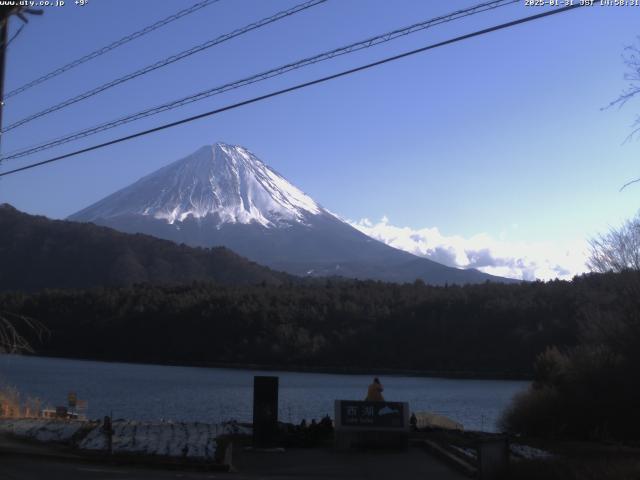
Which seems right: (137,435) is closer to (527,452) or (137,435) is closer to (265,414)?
(265,414)

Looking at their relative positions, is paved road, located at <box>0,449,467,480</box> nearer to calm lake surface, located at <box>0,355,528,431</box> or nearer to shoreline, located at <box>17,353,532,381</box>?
calm lake surface, located at <box>0,355,528,431</box>

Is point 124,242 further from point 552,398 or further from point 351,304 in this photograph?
point 552,398

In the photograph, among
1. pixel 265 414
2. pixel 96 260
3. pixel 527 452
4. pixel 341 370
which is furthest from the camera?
pixel 96 260

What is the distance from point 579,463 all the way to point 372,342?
80.1 metres

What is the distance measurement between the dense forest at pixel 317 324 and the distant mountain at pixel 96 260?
28.1 m

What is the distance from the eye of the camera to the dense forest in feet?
272

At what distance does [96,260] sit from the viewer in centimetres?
14600

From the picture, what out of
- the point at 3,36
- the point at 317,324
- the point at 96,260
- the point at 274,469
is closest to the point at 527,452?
the point at 274,469

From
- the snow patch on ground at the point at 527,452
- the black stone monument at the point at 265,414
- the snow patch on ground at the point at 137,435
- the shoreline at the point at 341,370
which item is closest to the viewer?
the snow patch on ground at the point at 527,452

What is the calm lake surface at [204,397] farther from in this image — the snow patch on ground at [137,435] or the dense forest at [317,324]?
the dense forest at [317,324]

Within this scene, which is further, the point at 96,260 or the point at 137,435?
the point at 96,260

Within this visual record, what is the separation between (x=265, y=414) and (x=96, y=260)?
437ft

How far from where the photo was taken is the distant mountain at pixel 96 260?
140500 mm

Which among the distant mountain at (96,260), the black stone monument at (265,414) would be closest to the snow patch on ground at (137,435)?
the black stone monument at (265,414)
